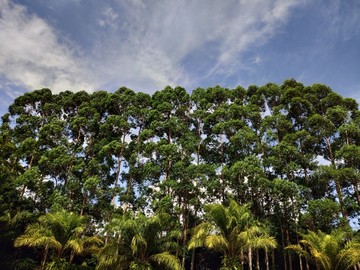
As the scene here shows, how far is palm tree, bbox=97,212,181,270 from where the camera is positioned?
41.8ft

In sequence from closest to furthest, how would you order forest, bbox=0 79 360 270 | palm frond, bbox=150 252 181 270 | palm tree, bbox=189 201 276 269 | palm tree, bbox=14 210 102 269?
1. palm tree, bbox=189 201 276 269
2. palm frond, bbox=150 252 181 270
3. palm tree, bbox=14 210 102 269
4. forest, bbox=0 79 360 270

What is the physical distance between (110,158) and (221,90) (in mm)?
9531

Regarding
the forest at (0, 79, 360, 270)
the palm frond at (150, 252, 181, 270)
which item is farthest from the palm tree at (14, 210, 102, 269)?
the palm frond at (150, 252, 181, 270)

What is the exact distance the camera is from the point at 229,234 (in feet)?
41.4

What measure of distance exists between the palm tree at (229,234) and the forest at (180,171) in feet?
1.79

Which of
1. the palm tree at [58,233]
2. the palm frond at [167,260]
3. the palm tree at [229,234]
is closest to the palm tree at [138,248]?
the palm frond at [167,260]

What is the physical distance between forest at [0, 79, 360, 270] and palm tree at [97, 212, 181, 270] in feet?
0.22

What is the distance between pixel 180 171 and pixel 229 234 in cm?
661

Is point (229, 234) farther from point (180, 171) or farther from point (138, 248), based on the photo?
point (180, 171)

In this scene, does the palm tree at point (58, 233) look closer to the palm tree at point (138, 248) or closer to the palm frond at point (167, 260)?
the palm tree at point (138, 248)

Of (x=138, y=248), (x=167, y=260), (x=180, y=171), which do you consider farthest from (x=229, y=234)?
(x=180, y=171)

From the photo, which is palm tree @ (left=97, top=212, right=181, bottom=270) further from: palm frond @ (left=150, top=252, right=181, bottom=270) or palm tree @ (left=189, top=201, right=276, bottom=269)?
palm tree @ (left=189, top=201, right=276, bottom=269)

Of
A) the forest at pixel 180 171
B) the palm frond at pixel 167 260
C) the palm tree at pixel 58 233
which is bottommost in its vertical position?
the palm frond at pixel 167 260

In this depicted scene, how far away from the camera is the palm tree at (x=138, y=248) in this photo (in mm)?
12727
